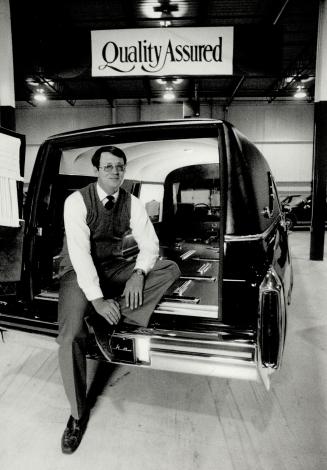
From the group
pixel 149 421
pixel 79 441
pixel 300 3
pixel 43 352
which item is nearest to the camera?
pixel 79 441

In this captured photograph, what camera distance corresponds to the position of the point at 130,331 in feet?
6.25

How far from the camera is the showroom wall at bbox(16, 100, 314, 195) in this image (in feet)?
59.2

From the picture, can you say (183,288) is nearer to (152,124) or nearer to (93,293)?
(93,293)

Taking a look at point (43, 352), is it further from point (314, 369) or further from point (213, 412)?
point (314, 369)

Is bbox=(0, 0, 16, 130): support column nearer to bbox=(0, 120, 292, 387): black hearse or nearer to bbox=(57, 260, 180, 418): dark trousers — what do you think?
bbox=(0, 120, 292, 387): black hearse

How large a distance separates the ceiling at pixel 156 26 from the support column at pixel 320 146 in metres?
0.81

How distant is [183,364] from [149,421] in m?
0.53

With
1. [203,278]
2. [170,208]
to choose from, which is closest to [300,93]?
[170,208]

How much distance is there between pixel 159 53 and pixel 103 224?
4.29 metres

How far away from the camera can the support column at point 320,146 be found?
659 centimetres

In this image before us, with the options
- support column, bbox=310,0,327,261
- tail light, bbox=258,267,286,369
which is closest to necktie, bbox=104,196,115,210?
tail light, bbox=258,267,286,369

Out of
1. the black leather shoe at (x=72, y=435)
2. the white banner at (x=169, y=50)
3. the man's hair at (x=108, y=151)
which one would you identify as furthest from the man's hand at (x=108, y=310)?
the white banner at (x=169, y=50)

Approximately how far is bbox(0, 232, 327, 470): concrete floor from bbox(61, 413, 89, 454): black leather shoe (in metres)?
0.03

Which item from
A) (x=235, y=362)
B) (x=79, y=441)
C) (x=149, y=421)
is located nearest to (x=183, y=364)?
(x=235, y=362)
